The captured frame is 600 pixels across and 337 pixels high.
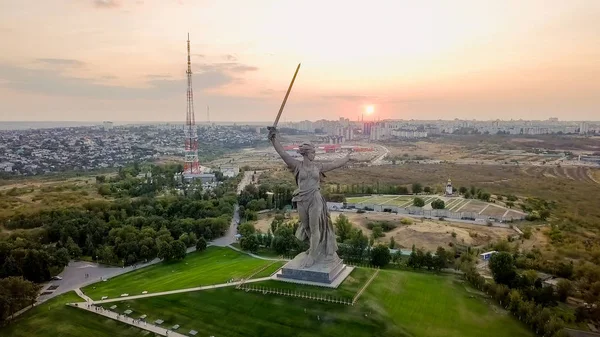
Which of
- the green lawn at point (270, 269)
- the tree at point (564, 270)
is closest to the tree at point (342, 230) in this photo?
the green lawn at point (270, 269)

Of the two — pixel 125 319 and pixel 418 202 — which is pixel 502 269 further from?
pixel 418 202

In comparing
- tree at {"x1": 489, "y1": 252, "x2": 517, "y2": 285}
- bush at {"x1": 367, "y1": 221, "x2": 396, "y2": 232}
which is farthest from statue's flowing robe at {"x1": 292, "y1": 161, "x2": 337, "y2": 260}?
bush at {"x1": 367, "y1": 221, "x2": 396, "y2": 232}

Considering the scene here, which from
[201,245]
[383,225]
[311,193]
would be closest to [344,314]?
[311,193]

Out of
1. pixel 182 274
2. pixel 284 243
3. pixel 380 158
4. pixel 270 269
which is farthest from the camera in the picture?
pixel 380 158

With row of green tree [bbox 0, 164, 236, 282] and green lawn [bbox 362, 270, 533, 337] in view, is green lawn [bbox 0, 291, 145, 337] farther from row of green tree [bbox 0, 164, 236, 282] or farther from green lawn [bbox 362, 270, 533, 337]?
green lawn [bbox 362, 270, 533, 337]

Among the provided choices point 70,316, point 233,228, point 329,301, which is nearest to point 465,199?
point 233,228

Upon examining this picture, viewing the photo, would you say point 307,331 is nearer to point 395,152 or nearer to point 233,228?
point 233,228
